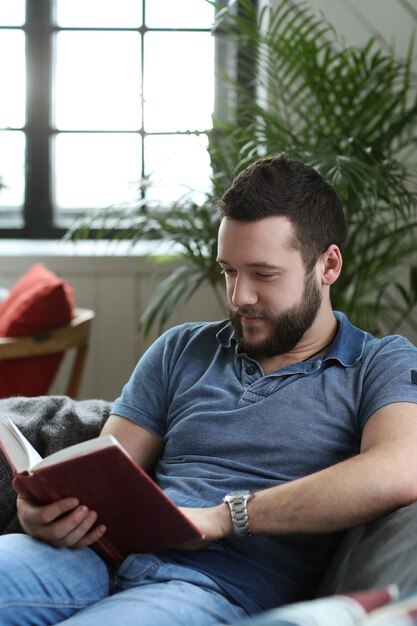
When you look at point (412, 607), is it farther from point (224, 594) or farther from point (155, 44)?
point (155, 44)

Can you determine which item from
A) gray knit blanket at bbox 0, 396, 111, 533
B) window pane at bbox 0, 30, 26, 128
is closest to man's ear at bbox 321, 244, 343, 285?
gray knit blanket at bbox 0, 396, 111, 533

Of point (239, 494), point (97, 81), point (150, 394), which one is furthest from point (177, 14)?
point (239, 494)

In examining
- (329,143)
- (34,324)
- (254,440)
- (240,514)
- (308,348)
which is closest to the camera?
(240,514)

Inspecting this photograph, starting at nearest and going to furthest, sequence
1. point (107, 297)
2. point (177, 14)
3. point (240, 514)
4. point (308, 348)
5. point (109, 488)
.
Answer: point (109, 488), point (240, 514), point (308, 348), point (107, 297), point (177, 14)

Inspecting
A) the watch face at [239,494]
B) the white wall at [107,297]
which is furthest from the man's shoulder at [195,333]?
the white wall at [107,297]

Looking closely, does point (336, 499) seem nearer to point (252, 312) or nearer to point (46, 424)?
point (252, 312)

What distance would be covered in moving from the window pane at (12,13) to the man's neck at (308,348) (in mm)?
2677

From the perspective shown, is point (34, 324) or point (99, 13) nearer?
point (34, 324)

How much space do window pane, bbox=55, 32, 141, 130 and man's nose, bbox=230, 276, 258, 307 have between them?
8.09 ft

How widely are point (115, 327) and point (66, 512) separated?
89.1 inches

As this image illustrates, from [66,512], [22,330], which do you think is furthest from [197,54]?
[66,512]

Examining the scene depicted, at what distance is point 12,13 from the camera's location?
393 cm

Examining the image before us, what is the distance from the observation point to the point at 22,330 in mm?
3057

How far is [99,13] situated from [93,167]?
616 millimetres
